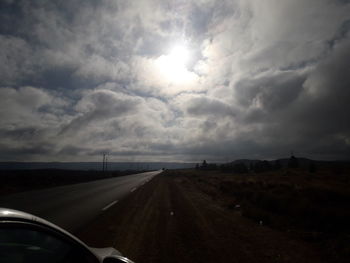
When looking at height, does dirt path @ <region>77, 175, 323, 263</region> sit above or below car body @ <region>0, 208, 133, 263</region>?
below

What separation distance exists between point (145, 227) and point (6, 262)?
6545 mm

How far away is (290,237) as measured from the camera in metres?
7.12

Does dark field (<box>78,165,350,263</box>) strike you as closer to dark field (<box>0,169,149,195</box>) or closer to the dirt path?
the dirt path

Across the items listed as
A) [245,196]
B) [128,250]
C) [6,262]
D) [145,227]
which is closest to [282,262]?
[128,250]

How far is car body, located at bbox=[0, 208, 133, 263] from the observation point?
166 cm

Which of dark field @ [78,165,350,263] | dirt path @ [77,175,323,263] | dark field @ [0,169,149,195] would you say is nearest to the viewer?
dirt path @ [77,175,323,263]

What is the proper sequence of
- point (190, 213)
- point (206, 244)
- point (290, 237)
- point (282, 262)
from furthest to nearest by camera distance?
point (190, 213), point (290, 237), point (206, 244), point (282, 262)

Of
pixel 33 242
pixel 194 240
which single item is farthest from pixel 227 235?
pixel 33 242

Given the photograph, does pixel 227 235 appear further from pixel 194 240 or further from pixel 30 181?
pixel 30 181

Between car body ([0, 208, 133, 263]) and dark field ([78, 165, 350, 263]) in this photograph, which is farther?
dark field ([78, 165, 350, 263])

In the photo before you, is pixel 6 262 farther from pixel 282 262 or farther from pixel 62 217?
pixel 62 217

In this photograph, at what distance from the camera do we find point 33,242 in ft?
5.99

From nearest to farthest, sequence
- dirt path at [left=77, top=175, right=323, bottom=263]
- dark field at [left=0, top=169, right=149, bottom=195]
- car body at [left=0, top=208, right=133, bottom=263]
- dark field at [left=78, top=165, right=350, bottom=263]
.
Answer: car body at [left=0, top=208, right=133, bottom=263] < dirt path at [left=77, top=175, right=323, bottom=263] < dark field at [left=78, top=165, right=350, bottom=263] < dark field at [left=0, top=169, right=149, bottom=195]

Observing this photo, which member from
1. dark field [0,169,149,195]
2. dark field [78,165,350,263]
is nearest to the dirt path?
dark field [78,165,350,263]
